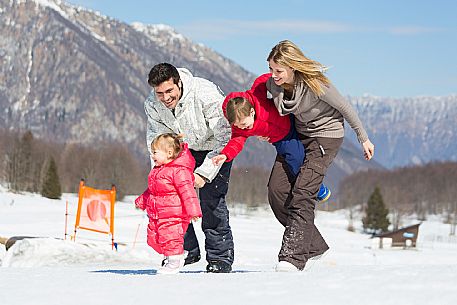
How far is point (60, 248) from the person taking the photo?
10094 mm

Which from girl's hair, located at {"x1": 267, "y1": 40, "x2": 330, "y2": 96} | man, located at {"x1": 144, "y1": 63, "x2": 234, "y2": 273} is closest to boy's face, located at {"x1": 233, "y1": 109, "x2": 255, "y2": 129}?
man, located at {"x1": 144, "y1": 63, "x2": 234, "y2": 273}

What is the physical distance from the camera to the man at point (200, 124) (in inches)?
215

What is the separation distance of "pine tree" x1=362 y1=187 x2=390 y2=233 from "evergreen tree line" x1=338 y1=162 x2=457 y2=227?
26.1 m

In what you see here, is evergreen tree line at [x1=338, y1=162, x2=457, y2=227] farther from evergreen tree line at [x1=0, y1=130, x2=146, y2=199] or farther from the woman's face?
the woman's face

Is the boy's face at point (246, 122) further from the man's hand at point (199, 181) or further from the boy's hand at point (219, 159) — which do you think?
the man's hand at point (199, 181)

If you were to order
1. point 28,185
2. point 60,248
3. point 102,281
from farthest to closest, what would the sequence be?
point 28,185
point 60,248
point 102,281

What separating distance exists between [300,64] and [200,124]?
3.16 feet

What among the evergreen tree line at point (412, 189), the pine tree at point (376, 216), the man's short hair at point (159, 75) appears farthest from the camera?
the evergreen tree line at point (412, 189)

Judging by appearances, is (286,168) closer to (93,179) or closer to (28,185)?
(28,185)

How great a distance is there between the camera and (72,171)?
3912 inches

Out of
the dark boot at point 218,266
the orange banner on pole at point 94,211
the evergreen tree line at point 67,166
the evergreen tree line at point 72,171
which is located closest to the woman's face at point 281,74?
the dark boot at point 218,266

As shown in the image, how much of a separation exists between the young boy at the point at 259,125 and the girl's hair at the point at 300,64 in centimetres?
34

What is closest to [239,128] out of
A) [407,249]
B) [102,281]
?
[102,281]

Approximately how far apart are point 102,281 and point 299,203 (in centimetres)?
184
